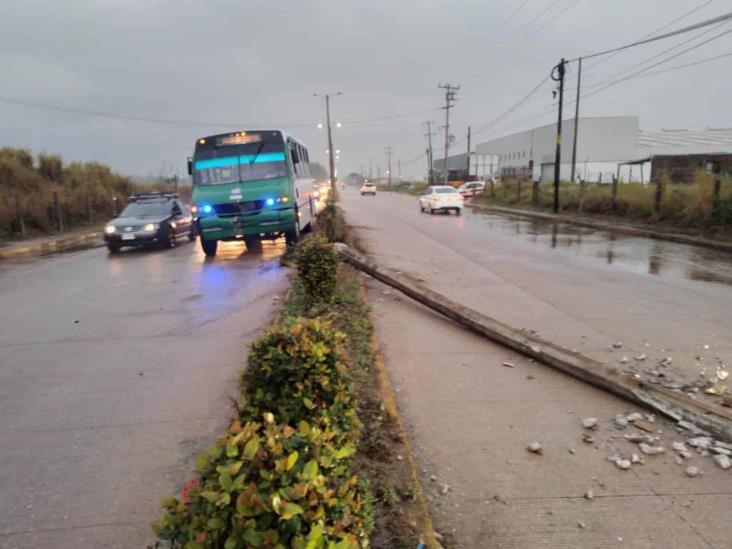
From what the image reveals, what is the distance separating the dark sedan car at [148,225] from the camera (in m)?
17.0

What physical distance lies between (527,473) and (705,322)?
5124mm

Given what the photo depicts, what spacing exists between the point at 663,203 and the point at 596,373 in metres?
18.3

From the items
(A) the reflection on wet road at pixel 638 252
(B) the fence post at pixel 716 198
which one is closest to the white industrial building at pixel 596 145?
(A) the reflection on wet road at pixel 638 252

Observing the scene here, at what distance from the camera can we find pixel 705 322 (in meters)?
7.46

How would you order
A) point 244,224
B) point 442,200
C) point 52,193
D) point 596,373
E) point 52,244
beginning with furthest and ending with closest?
point 442,200, point 52,193, point 52,244, point 244,224, point 596,373

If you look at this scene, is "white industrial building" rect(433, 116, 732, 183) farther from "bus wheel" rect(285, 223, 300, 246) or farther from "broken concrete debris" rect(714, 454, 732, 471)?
"broken concrete debris" rect(714, 454, 732, 471)

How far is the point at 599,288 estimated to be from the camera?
387 inches

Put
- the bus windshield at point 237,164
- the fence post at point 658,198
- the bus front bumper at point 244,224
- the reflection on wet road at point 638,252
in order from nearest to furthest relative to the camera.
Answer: the reflection on wet road at point 638,252
the bus front bumper at point 244,224
the bus windshield at point 237,164
the fence post at point 658,198

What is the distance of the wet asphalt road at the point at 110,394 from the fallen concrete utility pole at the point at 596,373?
2642 mm

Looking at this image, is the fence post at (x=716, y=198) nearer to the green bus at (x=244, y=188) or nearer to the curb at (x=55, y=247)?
the green bus at (x=244, y=188)

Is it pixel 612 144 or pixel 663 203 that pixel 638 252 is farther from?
pixel 612 144

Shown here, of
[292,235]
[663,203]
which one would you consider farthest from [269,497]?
→ [663,203]

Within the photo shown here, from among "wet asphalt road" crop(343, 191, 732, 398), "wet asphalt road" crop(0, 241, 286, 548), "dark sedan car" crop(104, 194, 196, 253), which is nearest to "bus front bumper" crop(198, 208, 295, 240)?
"wet asphalt road" crop(343, 191, 732, 398)

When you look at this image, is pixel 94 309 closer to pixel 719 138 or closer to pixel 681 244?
pixel 681 244
